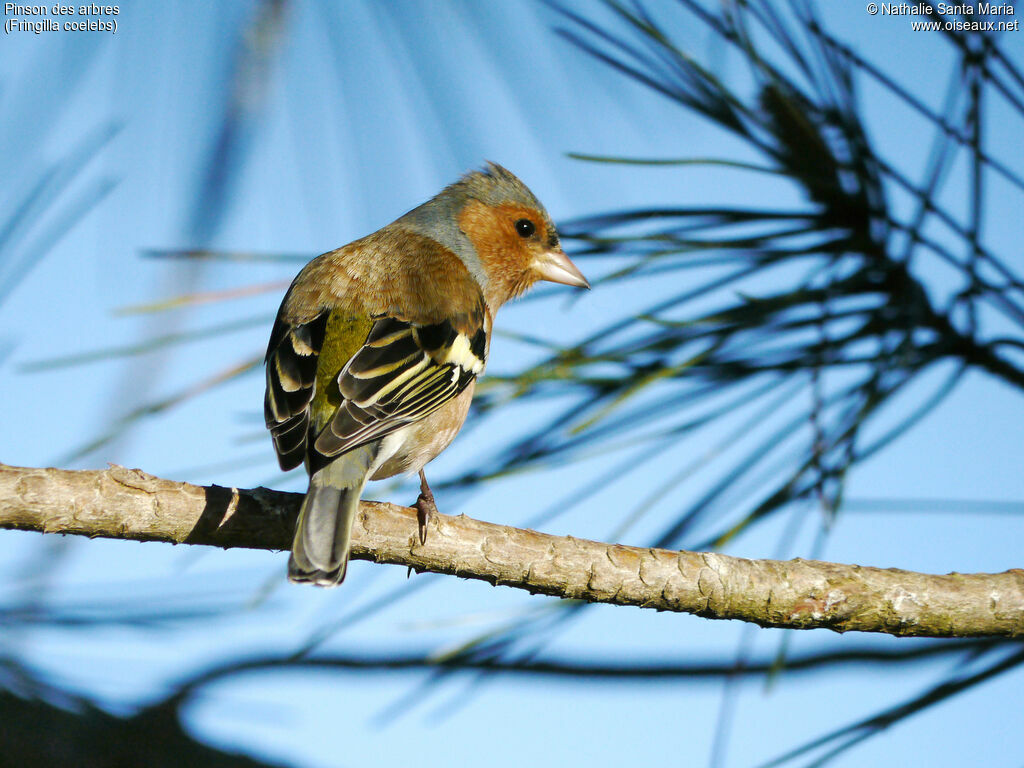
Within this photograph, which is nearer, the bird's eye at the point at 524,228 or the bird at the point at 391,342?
the bird at the point at 391,342

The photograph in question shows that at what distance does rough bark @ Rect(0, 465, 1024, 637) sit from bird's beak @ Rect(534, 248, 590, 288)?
2020 millimetres

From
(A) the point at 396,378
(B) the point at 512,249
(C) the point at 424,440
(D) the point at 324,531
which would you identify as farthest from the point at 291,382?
(B) the point at 512,249

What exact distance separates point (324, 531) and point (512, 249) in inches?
83.9

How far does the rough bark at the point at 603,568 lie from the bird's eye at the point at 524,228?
7.18ft

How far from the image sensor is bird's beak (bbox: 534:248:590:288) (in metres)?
4.06

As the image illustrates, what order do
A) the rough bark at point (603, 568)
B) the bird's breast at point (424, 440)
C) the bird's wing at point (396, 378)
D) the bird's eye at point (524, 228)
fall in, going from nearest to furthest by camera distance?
the rough bark at point (603, 568)
the bird's wing at point (396, 378)
the bird's breast at point (424, 440)
the bird's eye at point (524, 228)

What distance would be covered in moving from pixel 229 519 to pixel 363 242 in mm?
1917

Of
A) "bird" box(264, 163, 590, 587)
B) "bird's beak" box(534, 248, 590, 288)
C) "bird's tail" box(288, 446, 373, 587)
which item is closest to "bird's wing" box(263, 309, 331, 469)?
"bird" box(264, 163, 590, 587)

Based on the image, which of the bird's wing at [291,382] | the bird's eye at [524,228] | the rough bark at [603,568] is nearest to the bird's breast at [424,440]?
the bird's wing at [291,382]

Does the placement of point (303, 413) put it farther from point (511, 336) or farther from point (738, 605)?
point (738, 605)

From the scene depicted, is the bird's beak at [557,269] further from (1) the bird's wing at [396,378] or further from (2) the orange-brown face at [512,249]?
(1) the bird's wing at [396,378]

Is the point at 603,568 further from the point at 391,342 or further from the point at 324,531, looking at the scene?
the point at 391,342

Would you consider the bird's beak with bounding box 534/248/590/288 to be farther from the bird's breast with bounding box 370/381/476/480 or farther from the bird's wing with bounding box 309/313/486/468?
the bird's breast with bounding box 370/381/476/480

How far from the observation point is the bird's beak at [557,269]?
13.3ft
